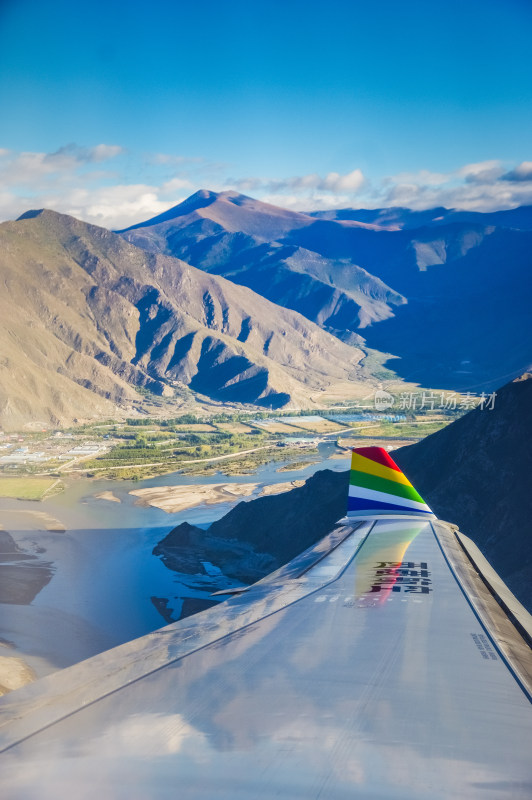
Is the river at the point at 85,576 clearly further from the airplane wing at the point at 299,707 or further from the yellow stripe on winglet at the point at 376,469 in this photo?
the airplane wing at the point at 299,707

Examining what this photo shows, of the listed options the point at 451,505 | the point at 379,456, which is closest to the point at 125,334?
the point at 451,505

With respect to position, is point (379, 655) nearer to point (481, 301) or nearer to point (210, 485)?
point (210, 485)

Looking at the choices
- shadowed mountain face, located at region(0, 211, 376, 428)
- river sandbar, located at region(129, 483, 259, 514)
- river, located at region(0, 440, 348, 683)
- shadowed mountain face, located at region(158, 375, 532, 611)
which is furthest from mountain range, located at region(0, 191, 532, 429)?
shadowed mountain face, located at region(158, 375, 532, 611)

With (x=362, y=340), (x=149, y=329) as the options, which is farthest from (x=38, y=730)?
(x=362, y=340)

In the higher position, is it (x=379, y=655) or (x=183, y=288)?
(x=183, y=288)

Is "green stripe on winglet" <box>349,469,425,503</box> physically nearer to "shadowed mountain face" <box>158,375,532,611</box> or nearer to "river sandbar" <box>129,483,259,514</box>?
"shadowed mountain face" <box>158,375,532,611</box>

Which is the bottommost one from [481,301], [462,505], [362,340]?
[462,505]

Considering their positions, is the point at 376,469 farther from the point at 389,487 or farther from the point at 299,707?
the point at 299,707

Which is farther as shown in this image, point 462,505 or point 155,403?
point 155,403
